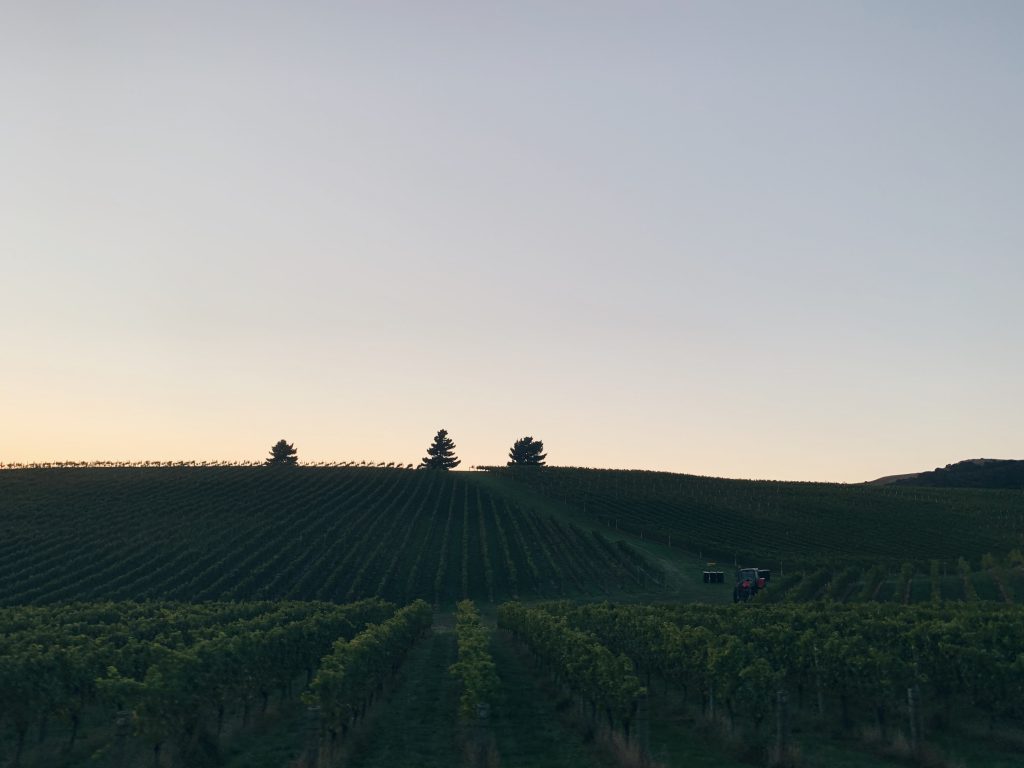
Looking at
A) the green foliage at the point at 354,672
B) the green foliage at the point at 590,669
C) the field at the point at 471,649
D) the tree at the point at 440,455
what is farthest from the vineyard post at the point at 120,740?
the tree at the point at 440,455

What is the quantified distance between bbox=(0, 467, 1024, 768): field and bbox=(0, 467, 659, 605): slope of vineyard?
388 millimetres

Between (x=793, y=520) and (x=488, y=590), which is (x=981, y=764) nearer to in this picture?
(x=488, y=590)

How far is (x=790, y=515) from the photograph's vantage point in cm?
11125

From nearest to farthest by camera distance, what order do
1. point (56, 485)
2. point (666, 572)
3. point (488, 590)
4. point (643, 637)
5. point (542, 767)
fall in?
1. point (542, 767)
2. point (643, 637)
3. point (488, 590)
4. point (666, 572)
5. point (56, 485)

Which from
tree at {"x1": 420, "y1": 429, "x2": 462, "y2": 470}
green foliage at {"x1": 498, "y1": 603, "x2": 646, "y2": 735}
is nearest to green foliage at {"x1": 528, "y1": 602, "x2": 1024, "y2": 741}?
green foliage at {"x1": 498, "y1": 603, "x2": 646, "y2": 735}

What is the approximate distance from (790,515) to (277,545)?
6519cm

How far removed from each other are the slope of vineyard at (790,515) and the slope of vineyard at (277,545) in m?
10.8

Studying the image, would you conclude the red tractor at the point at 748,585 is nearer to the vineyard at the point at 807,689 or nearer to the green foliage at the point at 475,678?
the vineyard at the point at 807,689

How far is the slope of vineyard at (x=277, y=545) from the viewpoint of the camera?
6638 cm

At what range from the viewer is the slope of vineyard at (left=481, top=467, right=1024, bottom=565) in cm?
9106

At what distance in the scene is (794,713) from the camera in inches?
1005

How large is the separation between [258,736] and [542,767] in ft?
27.2

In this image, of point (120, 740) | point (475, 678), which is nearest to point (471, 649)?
point (475, 678)

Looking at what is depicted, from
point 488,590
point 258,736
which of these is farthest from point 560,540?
point 258,736
